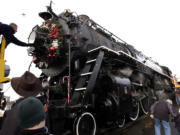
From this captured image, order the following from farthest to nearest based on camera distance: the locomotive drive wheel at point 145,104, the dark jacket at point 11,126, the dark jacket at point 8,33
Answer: the locomotive drive wheel at point 145,104 < the dark jacket at point 8,33 < the dark jacket at point 11,126

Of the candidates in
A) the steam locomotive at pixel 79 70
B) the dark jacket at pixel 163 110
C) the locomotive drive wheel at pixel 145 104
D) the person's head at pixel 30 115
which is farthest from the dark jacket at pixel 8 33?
the locomotive drive wheel at pixel 145 104

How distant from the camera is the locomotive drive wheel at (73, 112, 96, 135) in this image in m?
3.14

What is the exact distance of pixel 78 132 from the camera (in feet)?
10.3

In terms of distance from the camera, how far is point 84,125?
335cm

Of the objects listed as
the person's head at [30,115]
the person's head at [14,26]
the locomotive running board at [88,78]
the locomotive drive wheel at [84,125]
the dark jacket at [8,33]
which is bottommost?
the locomotive drive wheel at [84,125]

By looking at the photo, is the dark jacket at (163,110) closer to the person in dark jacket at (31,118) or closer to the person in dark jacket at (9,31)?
the person in dark jacket at (31,118)

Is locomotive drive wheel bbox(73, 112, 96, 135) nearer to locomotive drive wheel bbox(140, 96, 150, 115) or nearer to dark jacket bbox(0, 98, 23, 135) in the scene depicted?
dark jacket bbox(0, 98, 23, 135)

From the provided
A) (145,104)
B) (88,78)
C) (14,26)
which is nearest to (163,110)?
(88,78)

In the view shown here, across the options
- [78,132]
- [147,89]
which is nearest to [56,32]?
[78,132]

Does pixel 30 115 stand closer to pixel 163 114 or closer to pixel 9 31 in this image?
pixel 9 31

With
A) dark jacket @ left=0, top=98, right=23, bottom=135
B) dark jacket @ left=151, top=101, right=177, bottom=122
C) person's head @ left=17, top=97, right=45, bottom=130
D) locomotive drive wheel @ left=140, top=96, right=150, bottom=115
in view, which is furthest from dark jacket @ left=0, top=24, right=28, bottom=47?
locomotive drive wheel @ left=140, top=96, right=150, bottom=115

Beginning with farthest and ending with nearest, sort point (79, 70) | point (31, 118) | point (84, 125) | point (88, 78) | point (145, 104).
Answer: point (145, 104)
point (79, 70)
point (88, 78)
point (84, 125)
point (31, 118)

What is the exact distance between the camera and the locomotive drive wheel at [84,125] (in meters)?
3.14

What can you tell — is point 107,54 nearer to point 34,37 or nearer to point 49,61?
point 49,61
